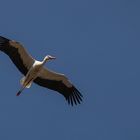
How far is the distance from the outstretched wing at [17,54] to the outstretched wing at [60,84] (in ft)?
2.24

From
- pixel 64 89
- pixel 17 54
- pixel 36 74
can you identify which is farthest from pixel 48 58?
pixel 64 89

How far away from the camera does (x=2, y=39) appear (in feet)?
156

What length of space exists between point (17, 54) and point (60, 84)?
1855 millimetres

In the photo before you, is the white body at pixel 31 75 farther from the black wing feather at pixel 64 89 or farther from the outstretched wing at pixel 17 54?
the black wing feather at pixel 64 89

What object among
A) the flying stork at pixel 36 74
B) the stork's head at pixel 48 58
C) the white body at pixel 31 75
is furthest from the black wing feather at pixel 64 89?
the white body at pixel 31 75

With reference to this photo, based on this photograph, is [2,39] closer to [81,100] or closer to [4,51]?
[4,51]

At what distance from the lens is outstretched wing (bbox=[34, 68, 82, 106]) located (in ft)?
160

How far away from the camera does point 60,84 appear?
160ft

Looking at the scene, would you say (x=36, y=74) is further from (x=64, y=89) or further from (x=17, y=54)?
(x=64, y=89)

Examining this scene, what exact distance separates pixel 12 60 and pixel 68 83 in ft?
6.70

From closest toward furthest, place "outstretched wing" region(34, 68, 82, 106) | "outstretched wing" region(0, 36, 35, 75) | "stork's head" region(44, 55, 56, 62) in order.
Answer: "outstretched wing" region(0, 36, 35, 75) → "stork's head" region(44, 55, 56, 62) → "outstretched wing" region(34, 68, 82, 106)

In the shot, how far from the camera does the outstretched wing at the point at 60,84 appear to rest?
48.6 meters

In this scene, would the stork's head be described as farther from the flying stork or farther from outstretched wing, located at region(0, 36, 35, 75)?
outstretched wing, located at region(0, 36, 35, 75)

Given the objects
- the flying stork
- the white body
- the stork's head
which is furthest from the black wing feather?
the white body
